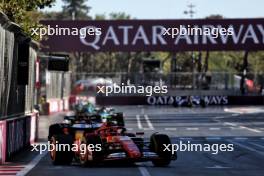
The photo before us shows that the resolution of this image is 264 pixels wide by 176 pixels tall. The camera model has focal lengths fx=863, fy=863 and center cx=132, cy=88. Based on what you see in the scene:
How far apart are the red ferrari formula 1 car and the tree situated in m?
144

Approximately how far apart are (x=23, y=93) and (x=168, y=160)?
8.02 metres

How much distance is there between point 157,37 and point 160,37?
0.62 feet

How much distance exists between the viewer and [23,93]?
26.5 m

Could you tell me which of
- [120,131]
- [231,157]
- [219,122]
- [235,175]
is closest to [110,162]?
[120,131]

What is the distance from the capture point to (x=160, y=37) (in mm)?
54250

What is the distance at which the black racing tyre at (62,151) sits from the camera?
66.3 feet

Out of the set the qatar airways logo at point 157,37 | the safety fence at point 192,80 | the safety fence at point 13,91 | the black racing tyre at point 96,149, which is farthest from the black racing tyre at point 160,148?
the safety fence at point 192,80

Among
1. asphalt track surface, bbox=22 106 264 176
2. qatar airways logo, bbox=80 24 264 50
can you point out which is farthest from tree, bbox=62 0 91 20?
asphalt track surface, bbox=22 106 264 176

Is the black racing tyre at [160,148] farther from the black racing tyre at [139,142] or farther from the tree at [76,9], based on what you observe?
the tree at [76,9]

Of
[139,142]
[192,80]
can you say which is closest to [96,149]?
[139,142]

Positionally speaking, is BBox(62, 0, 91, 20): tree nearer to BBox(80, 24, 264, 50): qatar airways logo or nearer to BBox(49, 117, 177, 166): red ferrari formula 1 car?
BBox(80, 24, 264, 50): qatar airways logo

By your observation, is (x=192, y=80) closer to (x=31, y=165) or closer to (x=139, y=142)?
(x=31, y=165)

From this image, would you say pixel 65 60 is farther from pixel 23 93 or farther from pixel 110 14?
pixel 110 14

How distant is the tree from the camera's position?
541 feet
